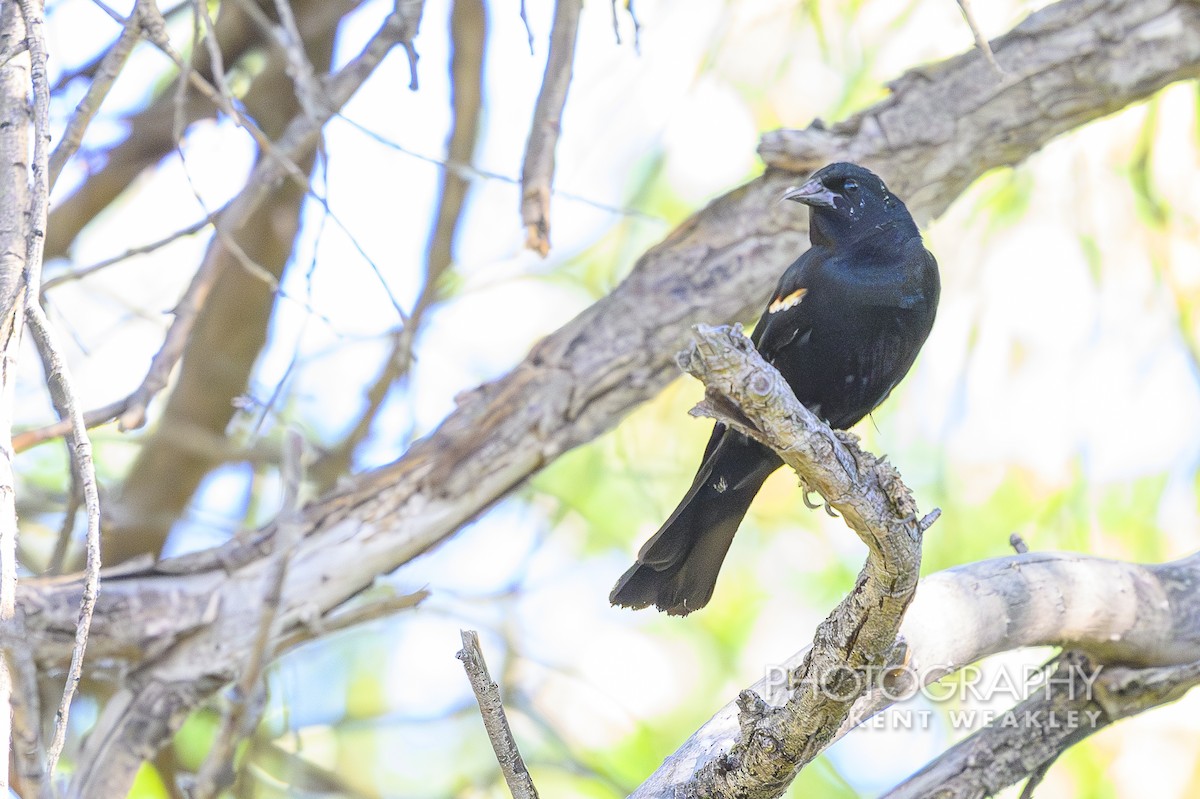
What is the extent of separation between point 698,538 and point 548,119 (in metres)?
1.28

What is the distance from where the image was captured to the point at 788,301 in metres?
2.90

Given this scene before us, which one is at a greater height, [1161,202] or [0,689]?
[1161,202]

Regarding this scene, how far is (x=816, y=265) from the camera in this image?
9.56 ft

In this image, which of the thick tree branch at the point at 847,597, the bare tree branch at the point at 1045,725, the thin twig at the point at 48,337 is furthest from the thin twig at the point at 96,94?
the bare tree branch at the point at 1045,725

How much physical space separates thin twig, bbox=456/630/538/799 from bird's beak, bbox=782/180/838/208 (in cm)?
177

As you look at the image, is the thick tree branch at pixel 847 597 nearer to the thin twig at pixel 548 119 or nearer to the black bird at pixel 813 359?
the black bird at pixel 813 359

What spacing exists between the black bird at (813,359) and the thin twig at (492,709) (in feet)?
2.81

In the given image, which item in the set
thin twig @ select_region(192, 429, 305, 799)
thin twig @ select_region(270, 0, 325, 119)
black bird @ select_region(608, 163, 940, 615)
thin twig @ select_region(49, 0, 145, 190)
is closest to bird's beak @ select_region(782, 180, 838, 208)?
black bird @ select_region(608, 163, 940, 615)

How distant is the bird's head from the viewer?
120 inches

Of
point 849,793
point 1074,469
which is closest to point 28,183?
point 849,793

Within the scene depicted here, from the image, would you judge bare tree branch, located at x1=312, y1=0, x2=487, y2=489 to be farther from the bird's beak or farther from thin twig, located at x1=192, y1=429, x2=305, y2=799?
thin twig, located at x1=192, y1=429, x2=305, y2=799

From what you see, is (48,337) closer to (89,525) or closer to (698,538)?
(89,525)

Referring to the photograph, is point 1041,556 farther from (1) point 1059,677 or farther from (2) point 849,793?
(2) point 849,793

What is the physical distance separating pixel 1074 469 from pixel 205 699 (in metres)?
3.57
